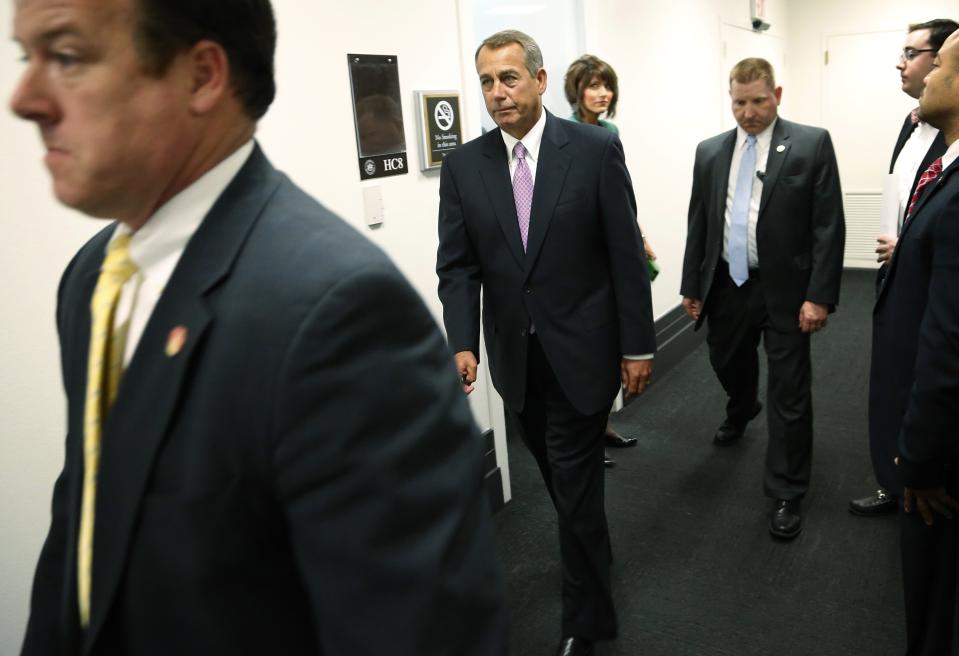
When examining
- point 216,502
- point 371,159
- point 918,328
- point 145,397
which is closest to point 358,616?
point 216,502

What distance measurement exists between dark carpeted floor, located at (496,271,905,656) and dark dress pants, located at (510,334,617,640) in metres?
0.13

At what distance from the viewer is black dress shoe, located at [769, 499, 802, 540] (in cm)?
255

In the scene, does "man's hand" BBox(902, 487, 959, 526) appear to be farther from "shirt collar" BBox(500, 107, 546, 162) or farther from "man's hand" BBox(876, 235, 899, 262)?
"shirt collar" BBox(500, 107, 546, 162)

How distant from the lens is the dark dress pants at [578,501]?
78.1 inches

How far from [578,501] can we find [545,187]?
805 millimetres

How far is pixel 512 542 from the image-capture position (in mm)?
2668

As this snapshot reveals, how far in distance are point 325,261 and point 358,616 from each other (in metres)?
0.31

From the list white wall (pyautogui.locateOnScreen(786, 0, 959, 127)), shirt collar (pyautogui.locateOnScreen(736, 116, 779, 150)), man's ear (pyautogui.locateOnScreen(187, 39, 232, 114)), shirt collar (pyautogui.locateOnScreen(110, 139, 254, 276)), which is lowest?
shirt collar (pyautogui.locateOnScreen(110, 139, 254, 276))

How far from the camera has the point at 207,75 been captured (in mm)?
715

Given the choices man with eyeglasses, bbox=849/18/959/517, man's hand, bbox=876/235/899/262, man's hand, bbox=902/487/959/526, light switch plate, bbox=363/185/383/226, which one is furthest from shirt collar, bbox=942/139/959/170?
light switch plate, bbox=363/185/383/226

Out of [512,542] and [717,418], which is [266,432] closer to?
[512,542]

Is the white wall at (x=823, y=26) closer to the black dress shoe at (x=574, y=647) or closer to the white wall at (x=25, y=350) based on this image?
the black dress shoe at (x=574, y=647)

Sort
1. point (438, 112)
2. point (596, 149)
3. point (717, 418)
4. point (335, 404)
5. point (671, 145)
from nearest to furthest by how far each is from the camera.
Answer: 1. point (335, 404)
2. point (596, 149)
3. point (438, 112)
4. point (717, 418)
5. point (671, 145)

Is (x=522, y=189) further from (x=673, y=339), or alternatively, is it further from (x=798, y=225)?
(x=673, y=339)
